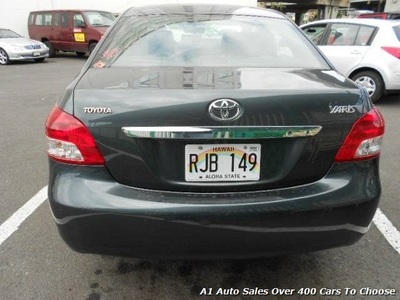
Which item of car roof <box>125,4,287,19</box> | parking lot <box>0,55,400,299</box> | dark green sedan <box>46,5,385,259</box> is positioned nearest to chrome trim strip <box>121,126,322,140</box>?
dark green sedan <box>46,5,385,259</box>

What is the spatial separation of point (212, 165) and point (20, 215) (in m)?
2.04

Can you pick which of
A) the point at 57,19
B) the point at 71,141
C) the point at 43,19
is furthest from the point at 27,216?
the point at 43,19

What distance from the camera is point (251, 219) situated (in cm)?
182

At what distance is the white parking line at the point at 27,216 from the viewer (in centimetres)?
282

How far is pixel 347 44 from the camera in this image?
725cm

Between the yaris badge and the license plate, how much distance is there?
13 cm

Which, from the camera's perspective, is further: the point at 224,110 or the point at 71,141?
the point at 71,141

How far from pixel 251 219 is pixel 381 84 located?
6159 mm

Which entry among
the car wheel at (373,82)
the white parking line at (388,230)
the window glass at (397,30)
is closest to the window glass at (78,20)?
the car wheel at (373,82)

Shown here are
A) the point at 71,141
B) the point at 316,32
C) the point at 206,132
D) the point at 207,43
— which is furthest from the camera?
the point at 316,32

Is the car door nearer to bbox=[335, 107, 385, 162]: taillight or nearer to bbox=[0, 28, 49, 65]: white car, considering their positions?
bbox=[335, 107, 385, 162]: taillight

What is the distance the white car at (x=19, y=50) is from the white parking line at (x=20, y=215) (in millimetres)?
11389

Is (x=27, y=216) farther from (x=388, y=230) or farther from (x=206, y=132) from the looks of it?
(x=388, y=230)

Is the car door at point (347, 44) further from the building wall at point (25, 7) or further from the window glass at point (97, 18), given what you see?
the building wall at point (25, 7)
